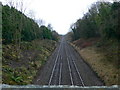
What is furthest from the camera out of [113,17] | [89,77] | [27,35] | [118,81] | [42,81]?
[27,35]

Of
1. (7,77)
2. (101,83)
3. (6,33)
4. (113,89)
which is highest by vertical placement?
(6,33)

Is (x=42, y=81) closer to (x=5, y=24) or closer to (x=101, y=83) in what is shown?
(x=101, y=83)

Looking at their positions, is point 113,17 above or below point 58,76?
above

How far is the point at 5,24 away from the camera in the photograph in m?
32.1

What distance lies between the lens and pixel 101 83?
1780 cm

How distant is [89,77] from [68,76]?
238 cm

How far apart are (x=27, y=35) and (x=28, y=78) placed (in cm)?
3033

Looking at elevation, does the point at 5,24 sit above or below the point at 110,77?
above

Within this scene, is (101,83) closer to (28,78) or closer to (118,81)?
(118,81)

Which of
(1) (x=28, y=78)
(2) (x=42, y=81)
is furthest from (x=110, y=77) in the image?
(1) (x=28, y=78)

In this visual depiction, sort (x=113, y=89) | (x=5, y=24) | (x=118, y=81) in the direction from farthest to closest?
(x=5, y=24)
(x=118, y=81)
(x=113, y=89)

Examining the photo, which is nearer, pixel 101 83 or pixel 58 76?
pixel 101 83

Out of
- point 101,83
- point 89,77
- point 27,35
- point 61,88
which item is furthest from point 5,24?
point 61,88

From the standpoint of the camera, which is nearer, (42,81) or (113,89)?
(113,89)
